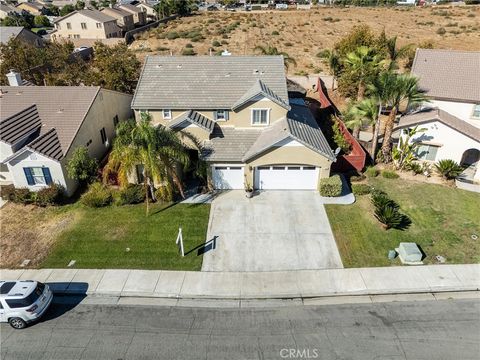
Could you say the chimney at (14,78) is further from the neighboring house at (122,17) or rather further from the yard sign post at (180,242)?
the neighboring house at (122,17)

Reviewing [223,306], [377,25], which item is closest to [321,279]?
[223,306]

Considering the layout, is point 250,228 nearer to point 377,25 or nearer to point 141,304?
point 141,304

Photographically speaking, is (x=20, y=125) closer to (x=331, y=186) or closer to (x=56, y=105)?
(x=56, y=105)

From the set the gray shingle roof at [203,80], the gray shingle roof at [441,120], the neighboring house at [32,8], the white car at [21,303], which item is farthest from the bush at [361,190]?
the neighboring house at [32,8]

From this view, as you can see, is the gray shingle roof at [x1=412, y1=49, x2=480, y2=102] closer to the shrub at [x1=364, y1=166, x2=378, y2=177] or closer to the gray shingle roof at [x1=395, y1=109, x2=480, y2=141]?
the gray shingle roof at [x1=395, y1=109, x2=480, y2=141]

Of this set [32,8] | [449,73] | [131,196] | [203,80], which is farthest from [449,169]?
[32,8]

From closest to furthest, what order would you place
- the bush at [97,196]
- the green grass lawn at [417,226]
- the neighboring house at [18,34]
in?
the green grass lawn at [417,226], the bush at [97,196], the neighboring house at [18,34]

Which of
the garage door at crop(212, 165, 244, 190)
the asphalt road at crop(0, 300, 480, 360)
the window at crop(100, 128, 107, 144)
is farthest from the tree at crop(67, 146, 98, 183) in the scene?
the asphalt road at crop(0, 300, 480, 360)
